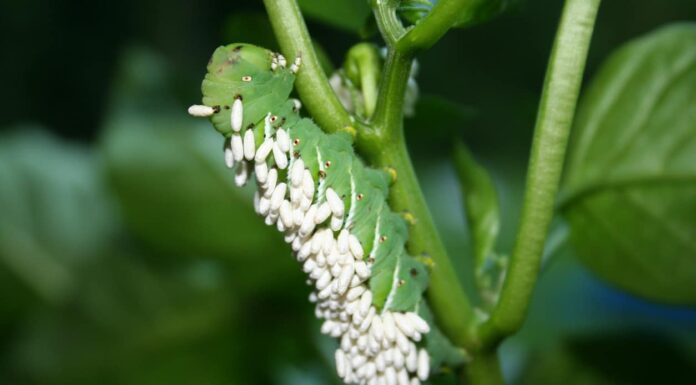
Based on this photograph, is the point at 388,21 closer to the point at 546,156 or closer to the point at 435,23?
the point at 435,23

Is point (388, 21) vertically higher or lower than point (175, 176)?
higher

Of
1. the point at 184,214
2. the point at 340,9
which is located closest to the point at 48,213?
the point at 184,214

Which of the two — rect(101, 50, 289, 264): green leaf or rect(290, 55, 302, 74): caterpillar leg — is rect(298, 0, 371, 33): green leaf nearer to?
rect(290, 55, 302, 74): caterpillar leg

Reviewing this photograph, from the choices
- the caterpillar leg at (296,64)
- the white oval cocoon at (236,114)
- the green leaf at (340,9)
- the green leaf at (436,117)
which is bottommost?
the green leaf at (436,117)

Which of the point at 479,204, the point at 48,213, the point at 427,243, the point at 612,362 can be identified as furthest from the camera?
the point at 48,213

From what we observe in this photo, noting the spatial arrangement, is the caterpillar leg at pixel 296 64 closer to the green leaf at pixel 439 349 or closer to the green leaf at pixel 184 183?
the green leaf at pixel 439 349

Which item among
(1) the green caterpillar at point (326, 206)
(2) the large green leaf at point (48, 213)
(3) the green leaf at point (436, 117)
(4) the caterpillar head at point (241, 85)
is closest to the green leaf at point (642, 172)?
(3) the green leaf at point (436, 117)

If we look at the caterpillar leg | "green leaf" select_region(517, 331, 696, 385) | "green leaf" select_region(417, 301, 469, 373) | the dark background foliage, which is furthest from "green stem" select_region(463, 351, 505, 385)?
"green leaf" select_region(517, 331, 696, 385)
